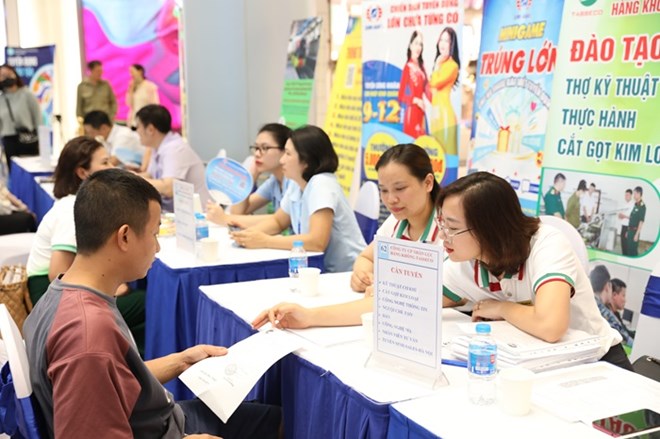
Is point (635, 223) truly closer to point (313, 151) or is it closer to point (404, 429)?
point (313, 151)

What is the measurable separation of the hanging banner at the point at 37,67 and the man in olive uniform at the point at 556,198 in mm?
8330

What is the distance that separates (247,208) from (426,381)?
8.53 feet

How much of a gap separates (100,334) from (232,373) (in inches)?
19.4

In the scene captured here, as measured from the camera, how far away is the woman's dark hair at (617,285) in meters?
2.88

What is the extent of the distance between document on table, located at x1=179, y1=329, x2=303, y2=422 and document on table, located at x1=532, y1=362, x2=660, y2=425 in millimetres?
659

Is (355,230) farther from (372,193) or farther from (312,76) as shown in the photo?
(312,76)

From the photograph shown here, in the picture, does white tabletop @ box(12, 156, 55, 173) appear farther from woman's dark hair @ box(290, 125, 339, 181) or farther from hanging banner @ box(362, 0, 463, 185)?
woman's dark hair @ box(290, 125, 339, 181)

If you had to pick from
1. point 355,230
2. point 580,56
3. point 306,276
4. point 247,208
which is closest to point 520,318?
point 306,276

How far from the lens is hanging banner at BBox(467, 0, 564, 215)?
322 cm


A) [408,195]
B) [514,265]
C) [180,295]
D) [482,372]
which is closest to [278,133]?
[180,295]

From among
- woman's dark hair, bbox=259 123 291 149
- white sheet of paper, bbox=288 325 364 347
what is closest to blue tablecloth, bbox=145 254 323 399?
white sheet of paper, bbox=288 325 364 347

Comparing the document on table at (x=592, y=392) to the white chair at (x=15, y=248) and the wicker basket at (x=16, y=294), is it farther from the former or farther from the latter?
the white chair at (x=15, y=248)

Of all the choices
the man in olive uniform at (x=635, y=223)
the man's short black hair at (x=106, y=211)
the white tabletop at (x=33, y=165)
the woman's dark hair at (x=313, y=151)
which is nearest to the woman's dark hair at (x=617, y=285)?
the man in olive uniform at (x=635, y=223)

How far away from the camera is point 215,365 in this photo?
5.74ft
